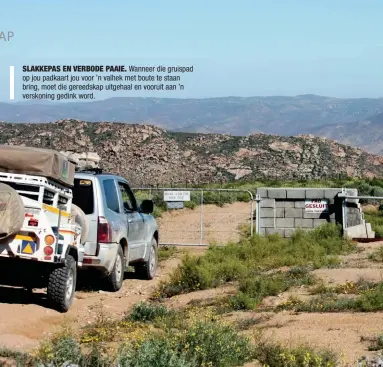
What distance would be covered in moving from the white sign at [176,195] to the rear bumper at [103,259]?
35.6ft

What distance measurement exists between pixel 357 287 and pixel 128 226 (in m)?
4.18

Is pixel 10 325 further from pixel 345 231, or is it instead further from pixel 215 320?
pixel 345 231

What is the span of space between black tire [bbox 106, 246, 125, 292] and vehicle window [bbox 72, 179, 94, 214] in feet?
3.55

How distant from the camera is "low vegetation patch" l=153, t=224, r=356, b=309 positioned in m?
14.0

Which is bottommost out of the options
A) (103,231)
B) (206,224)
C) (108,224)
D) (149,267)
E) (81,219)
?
(206,224)

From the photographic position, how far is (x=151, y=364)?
742 centimetres

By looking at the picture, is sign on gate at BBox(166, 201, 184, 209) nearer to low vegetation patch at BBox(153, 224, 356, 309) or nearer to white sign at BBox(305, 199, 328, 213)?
white sign at BBox(305, 199, 328, 213)

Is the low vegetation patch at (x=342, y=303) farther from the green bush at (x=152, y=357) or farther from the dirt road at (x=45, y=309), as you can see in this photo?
the green bush at (x=152, y=357)

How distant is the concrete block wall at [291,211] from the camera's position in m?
23.1

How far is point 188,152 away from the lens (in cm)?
6794

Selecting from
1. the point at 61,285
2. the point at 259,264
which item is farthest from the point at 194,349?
the point at 259,264

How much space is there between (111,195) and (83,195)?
0.77m

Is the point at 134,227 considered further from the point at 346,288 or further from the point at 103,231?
the point at 346,288

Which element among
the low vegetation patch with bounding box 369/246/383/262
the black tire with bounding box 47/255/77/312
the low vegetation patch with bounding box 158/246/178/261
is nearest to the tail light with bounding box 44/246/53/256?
the black tire with bounding box 47/255/77/312
